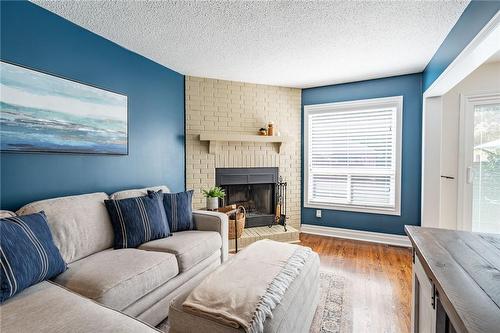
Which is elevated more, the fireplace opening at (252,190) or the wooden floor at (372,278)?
the fireplace opening at (252,190)

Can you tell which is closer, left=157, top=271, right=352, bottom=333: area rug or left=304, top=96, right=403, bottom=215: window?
left=157, top=271, right=352, bottom=333: area rug

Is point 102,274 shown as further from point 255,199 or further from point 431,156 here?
point 431,156

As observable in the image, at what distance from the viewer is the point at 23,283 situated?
1.29 m

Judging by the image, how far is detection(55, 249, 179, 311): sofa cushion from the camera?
4.74ft

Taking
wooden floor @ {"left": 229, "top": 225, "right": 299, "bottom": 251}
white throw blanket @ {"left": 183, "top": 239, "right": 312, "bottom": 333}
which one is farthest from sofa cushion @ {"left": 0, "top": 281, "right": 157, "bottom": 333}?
wooden floor @ {"left": 229, "top": 225, "right": 299, "bottom": 251}

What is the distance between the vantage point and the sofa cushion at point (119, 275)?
1.44 meters

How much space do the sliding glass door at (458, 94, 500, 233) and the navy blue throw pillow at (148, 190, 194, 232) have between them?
133 inches

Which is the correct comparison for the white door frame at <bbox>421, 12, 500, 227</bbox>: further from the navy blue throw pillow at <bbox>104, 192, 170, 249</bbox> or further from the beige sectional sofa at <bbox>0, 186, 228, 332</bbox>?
the navy blue throw pillow at <bbox>104, 192, 170, 249</bbox>

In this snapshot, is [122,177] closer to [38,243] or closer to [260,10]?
[38,243]

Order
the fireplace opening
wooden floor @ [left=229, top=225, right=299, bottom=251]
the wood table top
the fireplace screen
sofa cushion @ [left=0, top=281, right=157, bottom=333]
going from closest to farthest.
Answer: the wood table top, sofa cushion @ [left=0, top=281, right=157, bottom=333], wooden floor @ [left=229, top=225, right=299, bottom=251], the fireplace opening, the fireplace screen

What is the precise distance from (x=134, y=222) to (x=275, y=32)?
6.99 feet

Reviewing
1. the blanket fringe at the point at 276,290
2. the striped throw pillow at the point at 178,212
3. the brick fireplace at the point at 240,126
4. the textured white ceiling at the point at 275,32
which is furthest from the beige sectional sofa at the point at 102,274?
the textured white ceiling at the point at 275,32

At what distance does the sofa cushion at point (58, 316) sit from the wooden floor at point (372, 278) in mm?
1584

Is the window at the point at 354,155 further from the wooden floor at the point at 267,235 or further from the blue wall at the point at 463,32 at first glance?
the blue wall at the point at 463,32
